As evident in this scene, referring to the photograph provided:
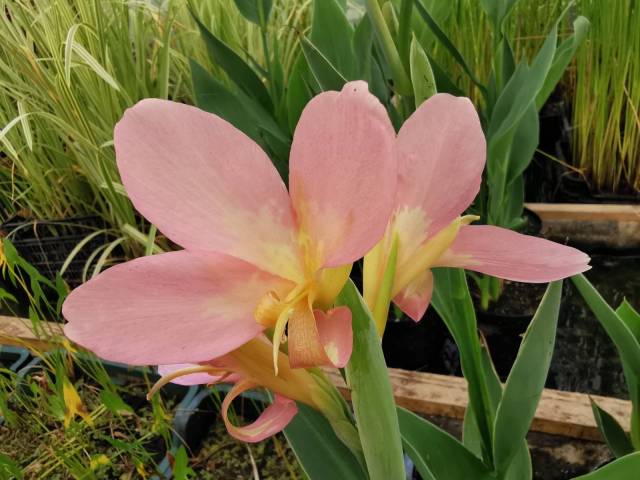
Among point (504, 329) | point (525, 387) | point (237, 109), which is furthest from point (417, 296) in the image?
point (504, 329)

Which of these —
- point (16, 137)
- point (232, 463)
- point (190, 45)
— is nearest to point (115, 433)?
point (232, 463)

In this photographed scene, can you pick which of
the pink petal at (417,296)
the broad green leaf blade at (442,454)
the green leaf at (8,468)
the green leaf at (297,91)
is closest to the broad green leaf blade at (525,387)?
the broad green leaf blade at (442,454)

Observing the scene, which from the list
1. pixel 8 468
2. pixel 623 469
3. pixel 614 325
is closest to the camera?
pixel 623 469

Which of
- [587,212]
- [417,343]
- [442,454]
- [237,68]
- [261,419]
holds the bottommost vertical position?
[417,343]

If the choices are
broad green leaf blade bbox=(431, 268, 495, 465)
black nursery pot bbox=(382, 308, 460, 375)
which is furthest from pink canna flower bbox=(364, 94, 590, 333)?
black nursery pot bbox=(382, 308, 460, 375)

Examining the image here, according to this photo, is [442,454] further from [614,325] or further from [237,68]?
[237,68]

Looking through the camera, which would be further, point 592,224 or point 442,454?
point 592,224

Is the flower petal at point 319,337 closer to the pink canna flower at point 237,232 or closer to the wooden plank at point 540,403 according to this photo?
the pink canna flower at point 237,232
